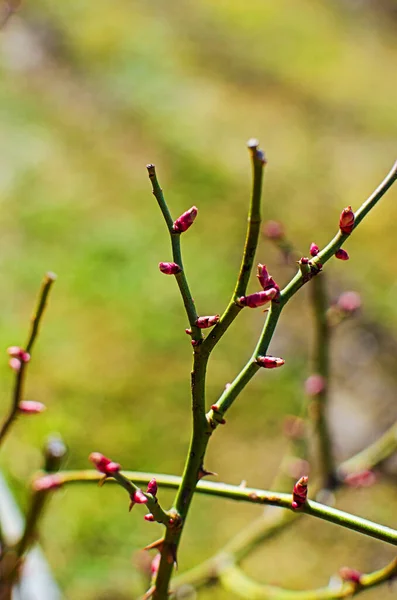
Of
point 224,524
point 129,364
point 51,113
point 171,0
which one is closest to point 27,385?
point 129,364

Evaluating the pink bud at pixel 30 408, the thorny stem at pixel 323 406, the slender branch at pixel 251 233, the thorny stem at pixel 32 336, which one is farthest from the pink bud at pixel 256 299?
the thorny stem at pixel 323 406

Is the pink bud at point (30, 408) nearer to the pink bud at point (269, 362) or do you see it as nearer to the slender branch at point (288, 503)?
the slender branch at point (288, 503)

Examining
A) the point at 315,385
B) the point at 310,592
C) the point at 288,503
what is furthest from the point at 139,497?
the point at 315,385

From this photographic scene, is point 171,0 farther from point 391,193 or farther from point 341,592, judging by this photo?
point 341,592

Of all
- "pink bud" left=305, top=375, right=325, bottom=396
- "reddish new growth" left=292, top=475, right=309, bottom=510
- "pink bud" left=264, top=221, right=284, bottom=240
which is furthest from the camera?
"pink bud" left=305, top=375, right=325, bottom=396

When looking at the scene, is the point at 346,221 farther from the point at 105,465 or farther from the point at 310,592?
the point at 310,592

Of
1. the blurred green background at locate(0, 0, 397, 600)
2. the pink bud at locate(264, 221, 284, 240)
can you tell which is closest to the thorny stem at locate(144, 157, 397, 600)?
the pink bud at locate(264, 221, 284, 240)

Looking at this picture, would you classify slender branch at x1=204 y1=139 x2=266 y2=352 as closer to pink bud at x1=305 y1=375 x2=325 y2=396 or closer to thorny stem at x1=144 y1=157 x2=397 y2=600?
thorny stem at x1=144 y1=157 x2=397 y2=600
